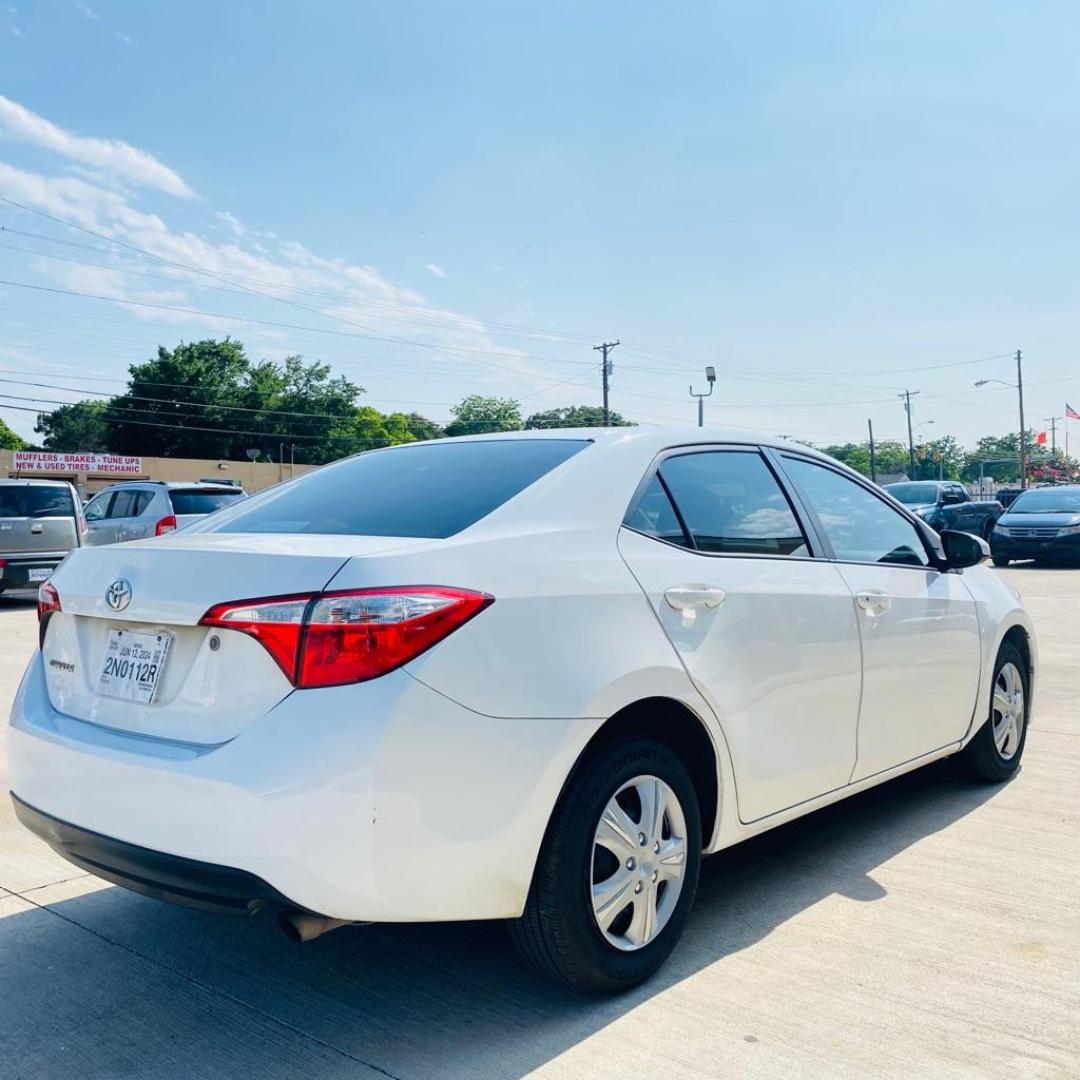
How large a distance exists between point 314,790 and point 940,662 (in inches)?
111

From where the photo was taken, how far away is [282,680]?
239 centimetres

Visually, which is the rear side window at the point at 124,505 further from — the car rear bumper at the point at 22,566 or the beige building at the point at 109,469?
the beige building at the point at 109,469

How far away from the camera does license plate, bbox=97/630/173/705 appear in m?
2.64

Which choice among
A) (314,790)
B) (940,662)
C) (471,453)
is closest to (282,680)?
(314,790)

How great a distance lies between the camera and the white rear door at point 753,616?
3.03 meters

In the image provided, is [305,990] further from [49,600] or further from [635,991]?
[49,600]

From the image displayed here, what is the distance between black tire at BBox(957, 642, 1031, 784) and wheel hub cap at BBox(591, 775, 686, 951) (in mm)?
2306

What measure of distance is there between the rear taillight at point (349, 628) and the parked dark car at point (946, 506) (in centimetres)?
→ 2135

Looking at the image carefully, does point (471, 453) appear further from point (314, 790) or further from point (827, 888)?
point (827, 888)

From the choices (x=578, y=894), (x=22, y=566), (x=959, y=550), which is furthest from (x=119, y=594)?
(x=22, y=566)

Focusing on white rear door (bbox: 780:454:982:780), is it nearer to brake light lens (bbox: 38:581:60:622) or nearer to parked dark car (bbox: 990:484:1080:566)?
brake light lens (bbox: 38:581:60:622)

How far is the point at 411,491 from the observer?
3.14m

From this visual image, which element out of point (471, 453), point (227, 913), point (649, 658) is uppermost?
point (471, 453)

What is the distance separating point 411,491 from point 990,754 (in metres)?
3.12
